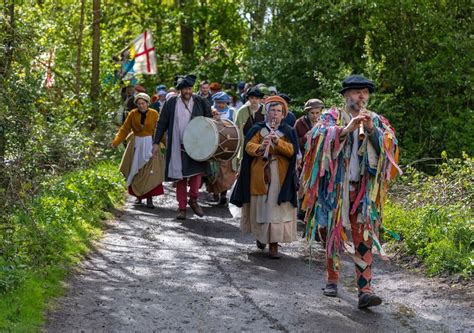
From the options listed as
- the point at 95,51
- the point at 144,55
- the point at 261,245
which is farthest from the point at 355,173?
the point at 144,55

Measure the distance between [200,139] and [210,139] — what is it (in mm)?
166

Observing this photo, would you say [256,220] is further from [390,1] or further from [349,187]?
[390,1]

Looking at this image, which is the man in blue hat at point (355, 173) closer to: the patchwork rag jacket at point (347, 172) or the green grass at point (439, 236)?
the patchwork rag jacket at point (347, 172)

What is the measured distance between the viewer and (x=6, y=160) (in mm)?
9023

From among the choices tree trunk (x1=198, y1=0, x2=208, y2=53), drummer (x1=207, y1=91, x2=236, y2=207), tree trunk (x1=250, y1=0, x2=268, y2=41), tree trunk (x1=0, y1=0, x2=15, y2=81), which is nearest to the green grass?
drummer (x1=207, y1=91, x2=236, y2=207)

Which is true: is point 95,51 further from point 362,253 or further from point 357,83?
point 362,253

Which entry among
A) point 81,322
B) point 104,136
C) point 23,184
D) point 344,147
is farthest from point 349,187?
point 104,136

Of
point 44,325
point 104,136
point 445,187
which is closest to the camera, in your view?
point 44,325

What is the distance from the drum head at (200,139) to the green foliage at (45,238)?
1470mm

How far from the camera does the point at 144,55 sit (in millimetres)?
24062

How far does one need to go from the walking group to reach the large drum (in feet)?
0.04

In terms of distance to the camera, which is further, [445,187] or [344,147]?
[445,187]

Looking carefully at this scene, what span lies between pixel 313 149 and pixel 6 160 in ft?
10.1

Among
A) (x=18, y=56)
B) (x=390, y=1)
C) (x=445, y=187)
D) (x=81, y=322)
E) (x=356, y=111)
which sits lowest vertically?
(x=81, y=322)
